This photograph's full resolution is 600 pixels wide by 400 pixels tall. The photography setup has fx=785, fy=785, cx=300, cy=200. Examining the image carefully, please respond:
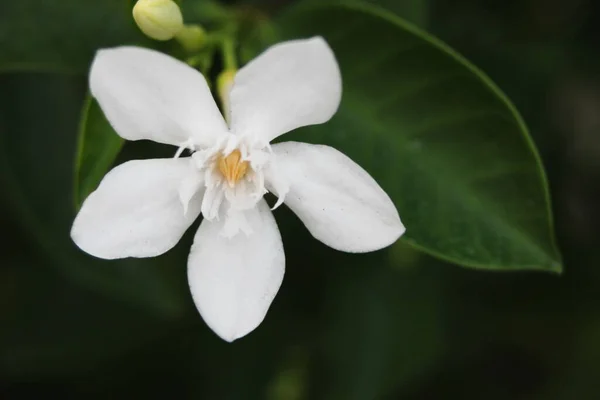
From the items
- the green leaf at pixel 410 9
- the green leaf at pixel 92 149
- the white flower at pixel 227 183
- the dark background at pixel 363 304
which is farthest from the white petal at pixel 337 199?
the dark background at pixel 363 304

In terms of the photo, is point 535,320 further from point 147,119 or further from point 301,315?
point 147,119

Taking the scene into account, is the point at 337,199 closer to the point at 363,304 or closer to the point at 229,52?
the point at 229,52

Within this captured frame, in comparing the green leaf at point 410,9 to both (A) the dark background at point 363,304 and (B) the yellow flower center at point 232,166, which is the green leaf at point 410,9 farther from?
(B) the yellow flower center at point 232,166

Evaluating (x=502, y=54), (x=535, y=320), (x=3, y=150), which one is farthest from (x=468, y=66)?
(x=535, y=320)

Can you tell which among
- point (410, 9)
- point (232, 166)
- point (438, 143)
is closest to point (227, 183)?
point (232, 166)

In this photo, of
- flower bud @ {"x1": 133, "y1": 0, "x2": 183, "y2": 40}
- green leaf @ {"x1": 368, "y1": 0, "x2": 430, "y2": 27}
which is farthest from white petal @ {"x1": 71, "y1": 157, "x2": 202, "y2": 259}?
green leaf @ {"x1": 368, "y1": 0, "x2": 430, "y2": 27}
